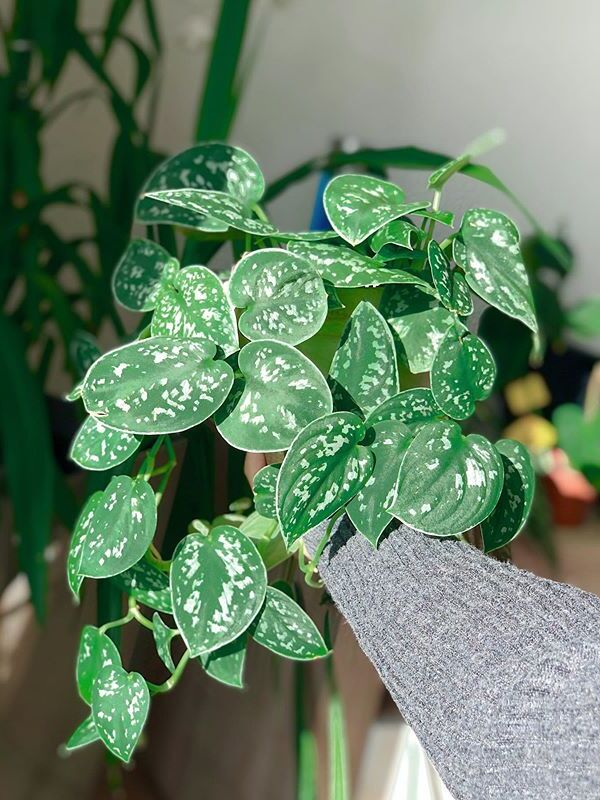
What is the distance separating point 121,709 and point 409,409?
22 cm

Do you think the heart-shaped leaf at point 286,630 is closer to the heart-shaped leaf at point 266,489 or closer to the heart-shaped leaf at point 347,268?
the heart-shaped leaf at point 266,489

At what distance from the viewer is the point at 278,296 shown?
405 millimetres

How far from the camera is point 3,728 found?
1.25 metres

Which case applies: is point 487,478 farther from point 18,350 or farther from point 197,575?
point 18,350

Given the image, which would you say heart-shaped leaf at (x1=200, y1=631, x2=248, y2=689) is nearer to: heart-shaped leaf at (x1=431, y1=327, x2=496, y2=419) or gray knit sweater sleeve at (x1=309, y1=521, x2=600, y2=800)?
gray knit sweater sleeve at (x1=309, y1=521, x2=600, y2=800)

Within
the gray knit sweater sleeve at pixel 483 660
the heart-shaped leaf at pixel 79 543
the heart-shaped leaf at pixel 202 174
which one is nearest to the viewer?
the gray knit sweater sleeve at pixel 483 660

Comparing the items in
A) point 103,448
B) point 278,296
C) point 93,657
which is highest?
point 278,296

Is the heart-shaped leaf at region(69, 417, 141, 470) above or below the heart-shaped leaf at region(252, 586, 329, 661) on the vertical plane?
above

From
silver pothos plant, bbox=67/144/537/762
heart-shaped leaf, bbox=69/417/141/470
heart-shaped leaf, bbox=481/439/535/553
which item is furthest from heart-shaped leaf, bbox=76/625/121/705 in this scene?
heart-shaped leaf, bbox=481/439/535/553

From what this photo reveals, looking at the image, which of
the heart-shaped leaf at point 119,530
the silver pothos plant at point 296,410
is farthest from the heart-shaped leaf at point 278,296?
the heart-shaped leaf at point 119,530

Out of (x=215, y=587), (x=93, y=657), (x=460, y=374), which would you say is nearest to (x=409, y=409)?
(x=460, y=374)

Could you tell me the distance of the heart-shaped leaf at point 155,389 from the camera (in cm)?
37

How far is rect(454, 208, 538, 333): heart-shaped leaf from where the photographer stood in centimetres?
41

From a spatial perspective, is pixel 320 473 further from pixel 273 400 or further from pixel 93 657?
pixel 93 657
